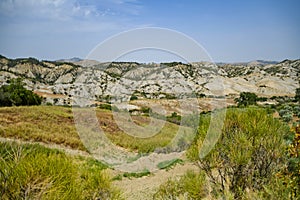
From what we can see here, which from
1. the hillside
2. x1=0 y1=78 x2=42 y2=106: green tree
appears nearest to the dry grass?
the hillside

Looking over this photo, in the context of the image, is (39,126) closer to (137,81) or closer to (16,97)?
(16,97)

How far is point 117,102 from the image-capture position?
38.8 m

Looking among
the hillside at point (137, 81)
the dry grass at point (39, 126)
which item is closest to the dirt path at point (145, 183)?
the dry grass at point (39, 126)

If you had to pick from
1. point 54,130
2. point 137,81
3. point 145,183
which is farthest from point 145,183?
point 137,81

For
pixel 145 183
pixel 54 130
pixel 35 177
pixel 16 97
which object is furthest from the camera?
pixel 16 97

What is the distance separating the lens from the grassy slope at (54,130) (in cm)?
1903

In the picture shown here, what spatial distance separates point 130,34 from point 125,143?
40.1ft

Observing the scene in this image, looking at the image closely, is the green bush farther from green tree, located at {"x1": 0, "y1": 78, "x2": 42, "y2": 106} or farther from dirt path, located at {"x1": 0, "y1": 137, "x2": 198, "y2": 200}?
green tree, located at {"x1": 0, "y1": 78, "x2": 42, "y2": 106}

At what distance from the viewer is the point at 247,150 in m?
6.08

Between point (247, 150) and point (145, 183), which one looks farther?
point (145, 183)

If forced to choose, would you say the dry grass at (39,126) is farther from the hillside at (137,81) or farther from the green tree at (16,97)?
the green tree at (16,97)

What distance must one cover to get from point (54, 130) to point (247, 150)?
57.7 ft

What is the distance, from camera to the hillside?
4181 cm

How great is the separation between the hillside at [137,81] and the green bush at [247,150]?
13.5 metres
